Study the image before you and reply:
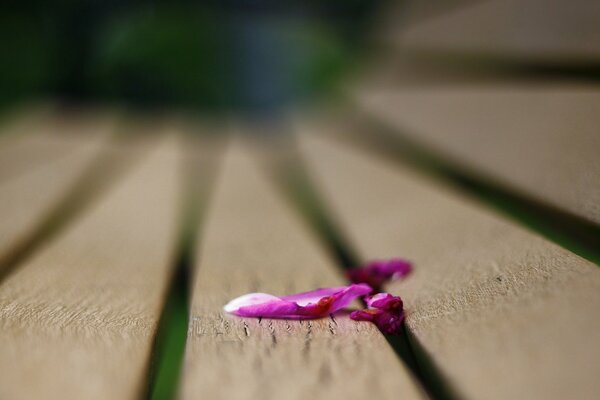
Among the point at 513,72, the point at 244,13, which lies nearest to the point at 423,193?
the point at 513,72

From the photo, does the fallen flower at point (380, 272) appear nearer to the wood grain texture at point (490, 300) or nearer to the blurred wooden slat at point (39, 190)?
the wood grain texture at point (490, 300)

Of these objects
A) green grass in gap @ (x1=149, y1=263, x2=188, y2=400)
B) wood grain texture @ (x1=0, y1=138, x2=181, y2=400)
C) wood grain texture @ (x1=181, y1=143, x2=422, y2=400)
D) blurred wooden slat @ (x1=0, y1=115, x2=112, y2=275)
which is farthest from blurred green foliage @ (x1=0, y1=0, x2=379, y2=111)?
green grass in gap @ (x1=149, y1=263, x2=188, y2=400)

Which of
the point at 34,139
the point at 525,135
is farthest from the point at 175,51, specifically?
the point at 525,135

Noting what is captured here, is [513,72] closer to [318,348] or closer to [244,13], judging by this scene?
[318,348]

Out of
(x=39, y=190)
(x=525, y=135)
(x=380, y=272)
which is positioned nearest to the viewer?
(x=380, y=272)

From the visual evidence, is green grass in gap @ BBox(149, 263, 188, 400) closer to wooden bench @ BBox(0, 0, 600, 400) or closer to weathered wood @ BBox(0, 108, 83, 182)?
wooden bench @ BBox(0, 0, 600, 400)

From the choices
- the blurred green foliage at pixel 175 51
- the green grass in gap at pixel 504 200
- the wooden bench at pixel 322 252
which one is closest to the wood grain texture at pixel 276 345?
the wooden bench at pixel 322 252

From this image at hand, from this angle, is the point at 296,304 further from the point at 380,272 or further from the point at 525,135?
the point at 525,135
